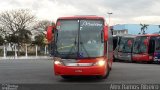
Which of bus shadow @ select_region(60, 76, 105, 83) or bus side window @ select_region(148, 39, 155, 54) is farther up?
bus side window @ select_region(148, 39, 155, 54)

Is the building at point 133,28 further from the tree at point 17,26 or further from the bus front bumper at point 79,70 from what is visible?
the bus front bumper at point 79,70

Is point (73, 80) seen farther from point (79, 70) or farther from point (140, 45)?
point (140, 45)

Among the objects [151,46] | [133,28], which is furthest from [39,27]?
[151,46]

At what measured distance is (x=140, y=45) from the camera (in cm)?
4138

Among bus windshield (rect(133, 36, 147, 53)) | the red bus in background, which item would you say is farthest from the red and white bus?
bus windshield (rect(133, 36, 147, 53))

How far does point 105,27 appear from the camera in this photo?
2020 cm

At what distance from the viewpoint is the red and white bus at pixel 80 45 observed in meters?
19.5

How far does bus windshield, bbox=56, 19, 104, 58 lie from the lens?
19.8 m

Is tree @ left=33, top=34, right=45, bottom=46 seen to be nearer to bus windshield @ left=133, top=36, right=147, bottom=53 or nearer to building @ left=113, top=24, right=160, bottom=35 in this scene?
building @ left=113, top=24, right=160, bottom=35

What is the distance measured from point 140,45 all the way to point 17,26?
50.8m

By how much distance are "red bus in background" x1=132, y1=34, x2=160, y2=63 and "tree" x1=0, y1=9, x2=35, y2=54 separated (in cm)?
4730

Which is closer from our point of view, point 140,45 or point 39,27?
point 140,45

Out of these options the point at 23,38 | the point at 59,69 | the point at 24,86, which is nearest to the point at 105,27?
the point at 59,69

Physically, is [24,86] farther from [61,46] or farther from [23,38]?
[23,38]
